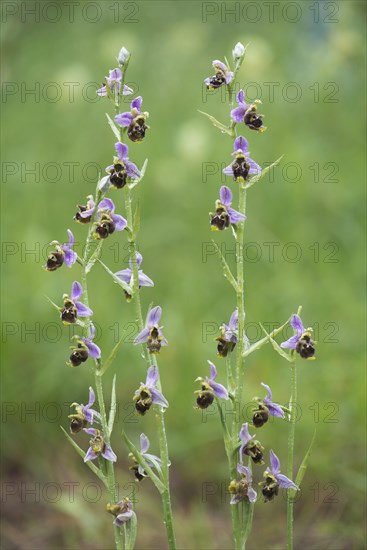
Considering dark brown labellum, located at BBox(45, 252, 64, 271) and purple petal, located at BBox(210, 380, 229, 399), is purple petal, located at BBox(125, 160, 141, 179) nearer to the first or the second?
dark brown labellum, located at BBox(45, 252, 64, 271)

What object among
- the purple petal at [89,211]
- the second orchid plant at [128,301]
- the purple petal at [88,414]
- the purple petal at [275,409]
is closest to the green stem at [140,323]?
the second orchid plant at [128,301]

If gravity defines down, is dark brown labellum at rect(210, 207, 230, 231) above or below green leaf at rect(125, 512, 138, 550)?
above

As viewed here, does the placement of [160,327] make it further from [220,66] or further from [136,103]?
[220,66]

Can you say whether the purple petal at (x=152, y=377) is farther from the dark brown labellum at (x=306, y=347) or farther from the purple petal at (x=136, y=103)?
the purple petal at (x=136, y=103)

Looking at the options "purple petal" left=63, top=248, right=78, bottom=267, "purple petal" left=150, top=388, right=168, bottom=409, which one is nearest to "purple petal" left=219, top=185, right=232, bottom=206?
"purple petal" left=63, top=248, right=78, bottom=267

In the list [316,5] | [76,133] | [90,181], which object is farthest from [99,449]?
[316,5]

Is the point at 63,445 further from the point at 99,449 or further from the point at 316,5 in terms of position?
the point at 316,5
